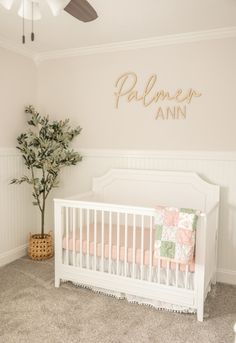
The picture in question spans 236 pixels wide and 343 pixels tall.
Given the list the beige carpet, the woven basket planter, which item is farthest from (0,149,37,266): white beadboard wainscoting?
the beige carpet

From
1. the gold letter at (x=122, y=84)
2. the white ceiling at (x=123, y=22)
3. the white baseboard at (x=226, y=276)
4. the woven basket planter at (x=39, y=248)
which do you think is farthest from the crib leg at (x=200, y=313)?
the white ceiling at (x=123, y=22)

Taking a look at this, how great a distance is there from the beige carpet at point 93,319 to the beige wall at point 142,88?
4.71 feet

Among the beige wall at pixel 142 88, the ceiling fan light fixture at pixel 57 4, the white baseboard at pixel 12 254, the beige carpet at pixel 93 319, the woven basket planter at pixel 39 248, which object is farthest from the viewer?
the woven basket planter at pixel 39 248

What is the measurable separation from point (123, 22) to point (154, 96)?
29.8 inches

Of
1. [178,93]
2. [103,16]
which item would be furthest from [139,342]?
[103,16]

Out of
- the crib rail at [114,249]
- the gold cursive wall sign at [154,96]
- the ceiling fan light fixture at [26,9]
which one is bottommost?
the crib rail at [114,249]

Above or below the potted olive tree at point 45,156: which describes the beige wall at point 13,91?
above

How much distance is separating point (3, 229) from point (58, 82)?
1682 millimetres

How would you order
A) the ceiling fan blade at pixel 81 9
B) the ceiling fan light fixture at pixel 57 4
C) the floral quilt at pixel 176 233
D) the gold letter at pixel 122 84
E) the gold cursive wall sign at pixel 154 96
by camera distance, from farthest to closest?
the gold letter at pixel 122 84 < the gold cursive wall sign at pixel 154 96 < the floral quilt at pixel 176 233 < the ceiling fan blade at pixel 81 9 < the ceiling fan light fixture at pixel 57 4

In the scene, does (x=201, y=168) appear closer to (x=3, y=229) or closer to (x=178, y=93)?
(x=178, y=93)

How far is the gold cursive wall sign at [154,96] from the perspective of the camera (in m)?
3.08

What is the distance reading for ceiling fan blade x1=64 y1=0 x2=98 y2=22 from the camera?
5.81 feet

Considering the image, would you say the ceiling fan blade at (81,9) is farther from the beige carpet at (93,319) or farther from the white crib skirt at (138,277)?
the beige carpet at (93,319)

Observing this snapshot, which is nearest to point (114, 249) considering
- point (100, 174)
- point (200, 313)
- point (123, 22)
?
point (200, 313)
